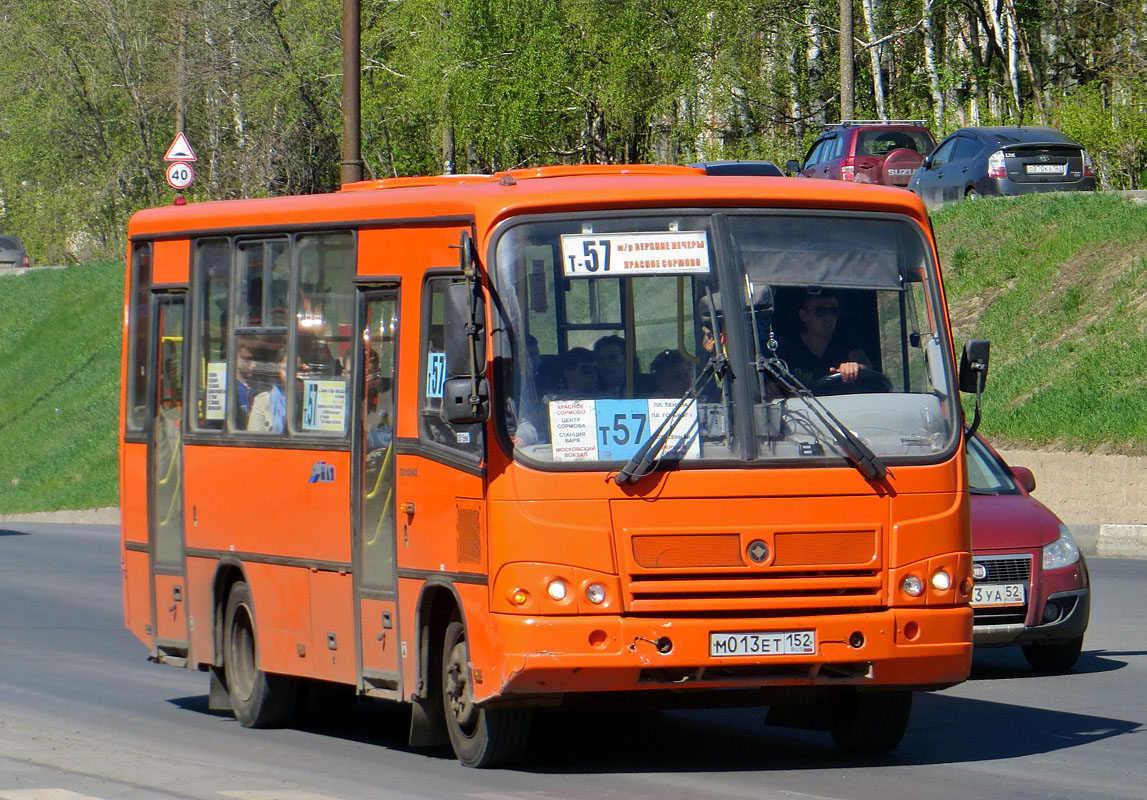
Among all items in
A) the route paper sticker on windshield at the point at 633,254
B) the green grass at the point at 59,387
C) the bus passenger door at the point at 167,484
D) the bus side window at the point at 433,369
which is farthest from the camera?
the green grass at the point at 59,387

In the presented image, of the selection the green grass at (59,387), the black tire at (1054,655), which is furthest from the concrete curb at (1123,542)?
the green grass at (59,387)

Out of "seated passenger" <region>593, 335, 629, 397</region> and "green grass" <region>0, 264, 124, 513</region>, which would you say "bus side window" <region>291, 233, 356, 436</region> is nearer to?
"seated passenger" <region>593, 335, 629, 397</region>

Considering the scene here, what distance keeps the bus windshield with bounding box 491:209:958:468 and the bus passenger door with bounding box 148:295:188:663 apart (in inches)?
148

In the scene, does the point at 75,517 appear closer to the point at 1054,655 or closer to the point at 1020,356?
the point at 1020,356

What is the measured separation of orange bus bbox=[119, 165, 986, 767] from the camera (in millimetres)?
8195

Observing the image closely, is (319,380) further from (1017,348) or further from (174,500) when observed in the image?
(1017,348)

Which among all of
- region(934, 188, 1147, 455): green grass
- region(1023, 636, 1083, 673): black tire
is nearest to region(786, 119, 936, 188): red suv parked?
region(934, 188, 1147, 455): green grass

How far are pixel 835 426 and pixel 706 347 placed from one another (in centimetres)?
64

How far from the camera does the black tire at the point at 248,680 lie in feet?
35.6

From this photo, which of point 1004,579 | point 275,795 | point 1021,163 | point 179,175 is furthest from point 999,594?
point 1021,163

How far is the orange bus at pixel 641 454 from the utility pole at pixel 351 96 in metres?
9.53

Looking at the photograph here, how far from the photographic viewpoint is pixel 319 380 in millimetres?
10086

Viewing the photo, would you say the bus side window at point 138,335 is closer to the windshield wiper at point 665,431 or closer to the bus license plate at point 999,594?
the windshield wiper at point 665,431

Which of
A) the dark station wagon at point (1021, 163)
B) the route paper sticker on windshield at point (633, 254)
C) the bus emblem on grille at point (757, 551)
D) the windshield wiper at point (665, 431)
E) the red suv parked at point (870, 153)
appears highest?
the red suv parked at point (870, 153)
